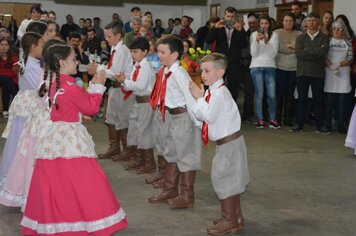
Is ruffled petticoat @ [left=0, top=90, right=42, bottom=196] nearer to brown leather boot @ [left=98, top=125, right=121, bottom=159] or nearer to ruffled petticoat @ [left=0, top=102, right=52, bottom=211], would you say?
ruffled petticoat @ [left=0, top=102, right=52, bottom=211]

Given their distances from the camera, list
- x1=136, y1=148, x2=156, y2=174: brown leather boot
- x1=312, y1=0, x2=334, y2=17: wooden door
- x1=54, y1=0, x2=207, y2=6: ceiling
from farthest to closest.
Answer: x1=54, y1=0, x2=207, y2=6: ceiling < x1=312, y1=0, x2=334, y2=17: wooden door < x1=136, y1=148, x2=156, y2=174: brown leather boot

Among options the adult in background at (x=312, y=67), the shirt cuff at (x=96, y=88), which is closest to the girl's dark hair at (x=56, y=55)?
the shirt cuff at (x=96, y=88)

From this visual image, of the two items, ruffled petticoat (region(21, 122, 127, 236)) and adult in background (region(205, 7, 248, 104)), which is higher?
adult in background (region(205, 7, 248, 104))

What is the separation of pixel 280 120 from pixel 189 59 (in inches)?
81.3

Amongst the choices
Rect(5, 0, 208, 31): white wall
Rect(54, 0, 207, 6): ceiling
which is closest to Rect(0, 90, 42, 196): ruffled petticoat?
Rect(5, 0, 208, 31): white wall

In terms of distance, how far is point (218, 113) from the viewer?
12.1 ft

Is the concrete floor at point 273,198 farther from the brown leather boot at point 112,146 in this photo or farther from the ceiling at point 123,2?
the ceiling at point 123,2

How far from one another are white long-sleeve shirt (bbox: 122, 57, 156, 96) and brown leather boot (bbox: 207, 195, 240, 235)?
5.65 ft

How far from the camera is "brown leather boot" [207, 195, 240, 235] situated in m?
3.79

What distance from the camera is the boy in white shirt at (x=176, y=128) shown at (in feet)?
14.3

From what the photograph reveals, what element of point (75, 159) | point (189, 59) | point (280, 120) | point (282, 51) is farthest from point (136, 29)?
point (75, 159)

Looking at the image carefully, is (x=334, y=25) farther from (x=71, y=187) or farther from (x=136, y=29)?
(x=71, y=187)

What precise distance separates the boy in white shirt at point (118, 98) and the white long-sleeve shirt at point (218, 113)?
199cm

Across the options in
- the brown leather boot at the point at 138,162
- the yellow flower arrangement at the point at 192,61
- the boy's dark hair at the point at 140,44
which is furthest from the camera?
the yellow flower arrangement at the point at 192,61
